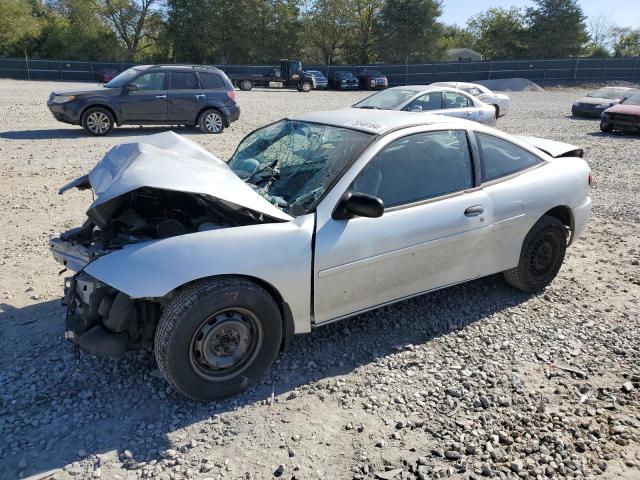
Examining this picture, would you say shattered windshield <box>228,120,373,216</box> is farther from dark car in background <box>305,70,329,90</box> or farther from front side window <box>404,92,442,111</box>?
dark car in background <box>305,70,329,90</box>

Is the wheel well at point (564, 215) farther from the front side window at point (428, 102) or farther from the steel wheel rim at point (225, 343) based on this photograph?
the front side window at point (428, 102)

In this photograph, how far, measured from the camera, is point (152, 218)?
12.0 ft

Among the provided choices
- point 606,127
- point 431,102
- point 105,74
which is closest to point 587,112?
point 606,127

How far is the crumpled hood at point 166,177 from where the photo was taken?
3.10 meters

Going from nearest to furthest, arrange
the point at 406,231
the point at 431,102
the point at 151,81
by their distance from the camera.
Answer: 1. the point at 406,231
2. the point at 431,102
3. the point at 151,81

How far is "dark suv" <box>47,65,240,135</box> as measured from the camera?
41.3 ft

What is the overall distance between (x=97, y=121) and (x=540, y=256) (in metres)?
11.4

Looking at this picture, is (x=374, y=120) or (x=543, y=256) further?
(x=543, y=256)

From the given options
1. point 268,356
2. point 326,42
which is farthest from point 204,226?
point 326,42

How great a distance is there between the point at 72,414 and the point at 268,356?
3.87 ft

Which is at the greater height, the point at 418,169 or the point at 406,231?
the point at 418,169

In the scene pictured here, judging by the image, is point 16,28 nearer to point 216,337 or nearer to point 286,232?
point 286,232

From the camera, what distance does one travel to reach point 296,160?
4.05m

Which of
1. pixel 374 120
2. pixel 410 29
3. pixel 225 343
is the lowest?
pixel 225 343
